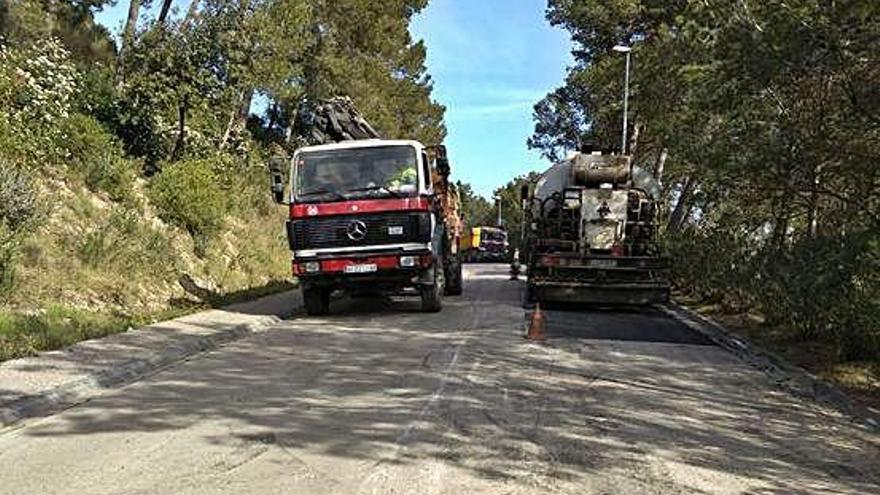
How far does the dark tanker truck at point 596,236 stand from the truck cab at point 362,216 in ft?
9.19

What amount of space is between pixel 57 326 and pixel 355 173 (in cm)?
577

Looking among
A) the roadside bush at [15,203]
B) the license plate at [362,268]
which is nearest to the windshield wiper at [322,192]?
the license plate at [362,268]

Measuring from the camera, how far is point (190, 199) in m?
21.0

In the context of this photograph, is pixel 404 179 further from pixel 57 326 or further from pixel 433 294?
pixel 57 326

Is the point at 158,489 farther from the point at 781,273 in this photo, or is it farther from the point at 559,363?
the point at 781,273

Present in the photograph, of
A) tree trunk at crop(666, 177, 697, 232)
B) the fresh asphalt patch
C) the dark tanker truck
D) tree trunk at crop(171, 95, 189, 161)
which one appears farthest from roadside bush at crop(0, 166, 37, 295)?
tree trunk at crop(666, 177, 697, 232)

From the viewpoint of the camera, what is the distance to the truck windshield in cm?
1580

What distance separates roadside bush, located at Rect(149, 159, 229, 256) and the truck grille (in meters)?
6.21

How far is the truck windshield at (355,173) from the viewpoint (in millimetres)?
15805

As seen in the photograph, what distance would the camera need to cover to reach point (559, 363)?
11.1 m

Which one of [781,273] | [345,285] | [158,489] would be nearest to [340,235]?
[345,285]

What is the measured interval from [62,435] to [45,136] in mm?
11657

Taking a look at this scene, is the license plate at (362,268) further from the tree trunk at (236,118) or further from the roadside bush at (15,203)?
the tree trunk at (236,118)

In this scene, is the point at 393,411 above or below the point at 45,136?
below
